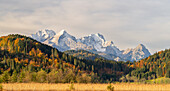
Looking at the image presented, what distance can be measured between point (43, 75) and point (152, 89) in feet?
199

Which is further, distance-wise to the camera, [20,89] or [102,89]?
[102,89]

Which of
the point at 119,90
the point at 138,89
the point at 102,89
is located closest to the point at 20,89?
the point at 102,89

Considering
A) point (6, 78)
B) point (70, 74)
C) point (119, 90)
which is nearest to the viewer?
point (119, 90)

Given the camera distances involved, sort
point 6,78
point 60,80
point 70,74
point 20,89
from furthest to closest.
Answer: point 6,78
point 70,74
point 60,80
point 20,89

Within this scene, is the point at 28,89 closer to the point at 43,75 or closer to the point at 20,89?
the point at 20,89

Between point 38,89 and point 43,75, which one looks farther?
point 43,75

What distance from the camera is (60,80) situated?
3789 inches

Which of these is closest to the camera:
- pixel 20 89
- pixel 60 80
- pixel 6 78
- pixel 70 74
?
pixel 20 89

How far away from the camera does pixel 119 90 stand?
47969 millimetres

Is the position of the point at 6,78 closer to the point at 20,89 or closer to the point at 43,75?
the point at 43,75

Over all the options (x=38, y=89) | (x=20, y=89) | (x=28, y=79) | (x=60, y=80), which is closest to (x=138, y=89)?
(x=38, y=89)

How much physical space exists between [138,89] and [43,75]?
195 ft

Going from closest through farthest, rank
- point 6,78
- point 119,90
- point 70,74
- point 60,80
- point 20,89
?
point 20,89
point 119,90
point 60,80
point 70,74
point 6,78

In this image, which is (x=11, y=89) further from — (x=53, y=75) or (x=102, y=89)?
(x=53, y=75)
